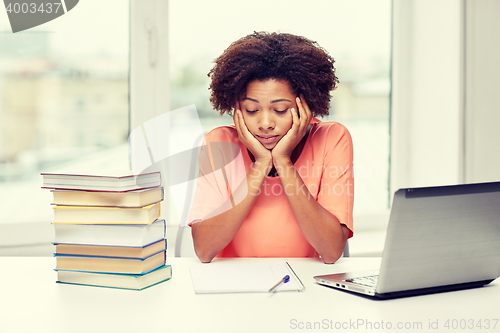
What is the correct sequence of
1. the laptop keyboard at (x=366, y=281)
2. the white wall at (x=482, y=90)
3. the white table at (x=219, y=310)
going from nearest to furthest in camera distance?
the white table at (x=219, y=310) → the laptop keyboard at (x=366, y=281) → the white wall at (x=482, y=90)

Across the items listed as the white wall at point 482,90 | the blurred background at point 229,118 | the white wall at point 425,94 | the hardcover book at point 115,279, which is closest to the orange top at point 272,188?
the hardcover book at point 115,279

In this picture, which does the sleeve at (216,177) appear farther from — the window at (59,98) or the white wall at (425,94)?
the white wall at (425,94)

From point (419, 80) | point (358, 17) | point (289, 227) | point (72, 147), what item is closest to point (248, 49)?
point (289, 227)

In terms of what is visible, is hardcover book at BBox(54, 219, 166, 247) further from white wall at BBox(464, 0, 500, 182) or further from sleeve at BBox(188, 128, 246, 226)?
white wall at BBox(464, 0, 500, 182)

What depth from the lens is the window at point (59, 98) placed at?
6.52 feet

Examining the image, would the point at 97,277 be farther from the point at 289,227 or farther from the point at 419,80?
the point at 419,80

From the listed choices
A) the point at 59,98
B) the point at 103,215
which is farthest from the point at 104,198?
the point at 59,98

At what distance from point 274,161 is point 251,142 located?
0.09m

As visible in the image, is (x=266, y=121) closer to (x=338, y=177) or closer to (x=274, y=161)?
(x=274, y=161)

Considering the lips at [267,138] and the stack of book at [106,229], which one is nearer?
the stack of book at [106,229]

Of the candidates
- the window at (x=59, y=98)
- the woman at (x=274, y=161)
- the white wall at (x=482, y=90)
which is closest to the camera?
the woman at (x=274, y=161)

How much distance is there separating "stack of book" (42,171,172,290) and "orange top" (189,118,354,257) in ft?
1.34

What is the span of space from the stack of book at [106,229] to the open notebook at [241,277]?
11 cm

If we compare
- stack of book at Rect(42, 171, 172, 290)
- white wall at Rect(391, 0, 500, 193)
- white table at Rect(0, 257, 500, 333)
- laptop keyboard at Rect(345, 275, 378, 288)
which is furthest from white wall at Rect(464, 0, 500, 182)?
stack of book at Rect(42, 171, 172, 290)
